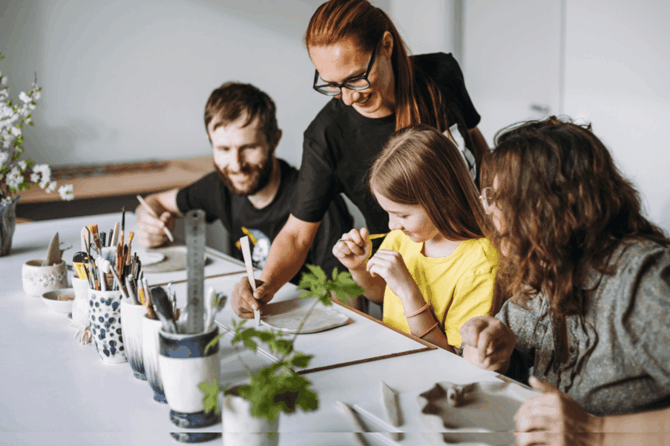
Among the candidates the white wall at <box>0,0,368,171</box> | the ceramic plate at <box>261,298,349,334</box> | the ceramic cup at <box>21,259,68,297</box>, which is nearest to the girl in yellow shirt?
the ceramic plate at <box>261,298,349,334</box>

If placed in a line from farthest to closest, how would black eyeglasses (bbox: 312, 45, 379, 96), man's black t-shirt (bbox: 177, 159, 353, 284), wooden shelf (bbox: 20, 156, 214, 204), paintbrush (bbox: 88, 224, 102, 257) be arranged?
wooden shelf (bbox: 20, 156, 214, 204)
man's black t-shirt (bbox: 177, 159, 353, 284)
black eyeglasses (bbox: 312, 45, 379, 96)
paintbrush (bbox: 88, 224, 102, 257)

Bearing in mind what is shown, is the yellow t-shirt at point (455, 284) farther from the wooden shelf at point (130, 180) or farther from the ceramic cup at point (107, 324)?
the wooden shelf at point (130, 180)

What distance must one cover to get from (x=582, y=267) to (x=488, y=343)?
6.2 inches

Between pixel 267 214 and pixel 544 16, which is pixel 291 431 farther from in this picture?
pixel 544 16

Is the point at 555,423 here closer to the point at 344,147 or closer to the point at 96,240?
the point at 96,240

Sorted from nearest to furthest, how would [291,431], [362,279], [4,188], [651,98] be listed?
[291,431] → [362,279] → [4,188] → [651,98]

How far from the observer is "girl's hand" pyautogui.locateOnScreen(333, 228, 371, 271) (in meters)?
1.09

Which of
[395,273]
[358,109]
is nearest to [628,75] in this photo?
[358,109]

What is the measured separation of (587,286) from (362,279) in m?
0.52

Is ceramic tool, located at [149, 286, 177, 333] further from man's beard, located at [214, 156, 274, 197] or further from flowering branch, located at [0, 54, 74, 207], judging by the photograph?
man's beard, located at [214, 156, 274, 197]

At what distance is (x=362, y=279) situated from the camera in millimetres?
1162

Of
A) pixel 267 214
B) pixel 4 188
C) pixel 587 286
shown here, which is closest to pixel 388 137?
pixel 267 214

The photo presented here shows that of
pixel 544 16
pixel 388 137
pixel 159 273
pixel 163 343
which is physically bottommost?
pixel 159 273

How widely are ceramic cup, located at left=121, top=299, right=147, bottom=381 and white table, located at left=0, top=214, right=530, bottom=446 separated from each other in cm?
2
